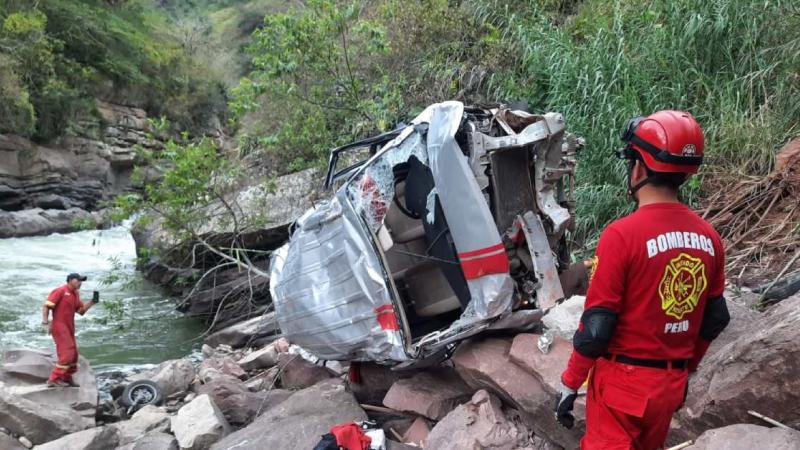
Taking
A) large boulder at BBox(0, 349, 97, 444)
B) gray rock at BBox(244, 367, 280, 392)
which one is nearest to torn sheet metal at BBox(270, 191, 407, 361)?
gray rock at BBox(244, 367, 280, 392)

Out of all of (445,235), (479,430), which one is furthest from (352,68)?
(479,430)

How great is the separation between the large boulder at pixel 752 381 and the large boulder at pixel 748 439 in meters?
0.20

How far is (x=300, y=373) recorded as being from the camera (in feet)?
18.6

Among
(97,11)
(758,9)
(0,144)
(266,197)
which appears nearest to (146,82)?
(97,11)

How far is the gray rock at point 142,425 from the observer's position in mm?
5258

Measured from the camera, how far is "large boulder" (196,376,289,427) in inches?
208

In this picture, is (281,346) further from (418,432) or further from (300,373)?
(418,432)

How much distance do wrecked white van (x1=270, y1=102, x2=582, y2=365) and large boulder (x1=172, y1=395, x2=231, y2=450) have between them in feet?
3.21

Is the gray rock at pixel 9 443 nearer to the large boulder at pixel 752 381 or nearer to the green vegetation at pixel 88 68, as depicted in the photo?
the large boulder at pixel 752 381

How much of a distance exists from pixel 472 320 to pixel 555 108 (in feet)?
15.5

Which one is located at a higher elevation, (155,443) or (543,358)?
(155,443)

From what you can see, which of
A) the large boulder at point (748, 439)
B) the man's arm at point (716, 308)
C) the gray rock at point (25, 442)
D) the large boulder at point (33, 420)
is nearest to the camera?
the man's arm at point (716, 308)

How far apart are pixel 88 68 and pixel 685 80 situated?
20.4 meters

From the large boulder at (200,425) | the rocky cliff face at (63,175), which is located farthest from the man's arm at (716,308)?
the rocky cliff face at (63,175)
